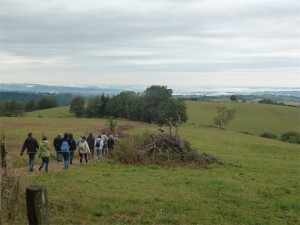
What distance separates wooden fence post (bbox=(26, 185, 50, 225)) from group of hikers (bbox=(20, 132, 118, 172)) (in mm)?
11589

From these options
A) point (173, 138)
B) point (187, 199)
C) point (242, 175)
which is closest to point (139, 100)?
point (173, 138)

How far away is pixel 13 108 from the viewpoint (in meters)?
112

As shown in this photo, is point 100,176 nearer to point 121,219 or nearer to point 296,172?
point 121,219

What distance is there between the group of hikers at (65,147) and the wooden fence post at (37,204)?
1159 centimetres

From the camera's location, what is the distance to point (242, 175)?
20.2 meters

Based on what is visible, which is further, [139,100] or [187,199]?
[139,100]

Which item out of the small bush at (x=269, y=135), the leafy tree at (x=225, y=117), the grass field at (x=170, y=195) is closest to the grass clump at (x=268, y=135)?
the small bush at (x=269, y=135)

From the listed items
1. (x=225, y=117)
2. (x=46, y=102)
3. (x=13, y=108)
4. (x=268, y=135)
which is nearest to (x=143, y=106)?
(x=225, y=117)

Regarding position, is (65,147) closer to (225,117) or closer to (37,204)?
(37,204)

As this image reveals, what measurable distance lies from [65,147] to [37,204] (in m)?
14.9

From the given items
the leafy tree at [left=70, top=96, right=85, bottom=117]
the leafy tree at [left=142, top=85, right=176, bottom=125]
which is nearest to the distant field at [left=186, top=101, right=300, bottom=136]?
the leafy tree at [left=142, top=85, right=176, bottom=125]

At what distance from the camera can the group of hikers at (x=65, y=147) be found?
61.2 feet

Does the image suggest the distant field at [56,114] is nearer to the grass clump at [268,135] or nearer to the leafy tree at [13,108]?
Answer: the leafy tree at [13,108]

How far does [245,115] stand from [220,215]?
92.2m
